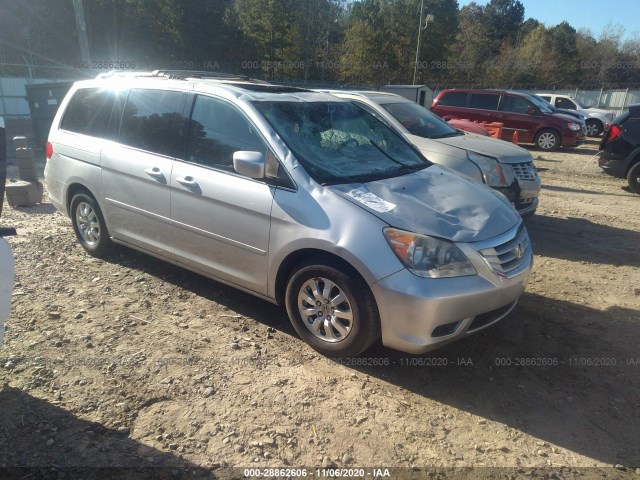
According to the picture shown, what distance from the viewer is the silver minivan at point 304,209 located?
3.10 meters

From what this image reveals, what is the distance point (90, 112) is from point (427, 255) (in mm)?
3873

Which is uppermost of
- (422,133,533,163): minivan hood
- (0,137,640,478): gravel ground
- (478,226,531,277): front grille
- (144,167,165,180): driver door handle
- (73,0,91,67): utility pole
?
(73,0,91,67): utility pole

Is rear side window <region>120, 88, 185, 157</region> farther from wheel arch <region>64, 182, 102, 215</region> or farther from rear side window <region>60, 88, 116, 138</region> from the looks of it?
wheel arch <region>64, 182, 102, 215</region>

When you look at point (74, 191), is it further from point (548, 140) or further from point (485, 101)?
point (548, 140)

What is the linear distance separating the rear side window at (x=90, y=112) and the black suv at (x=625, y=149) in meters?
9.01

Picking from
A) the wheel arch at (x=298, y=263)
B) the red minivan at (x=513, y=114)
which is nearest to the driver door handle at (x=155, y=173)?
the wheel arch at (x=298, y=263)

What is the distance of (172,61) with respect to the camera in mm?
34750

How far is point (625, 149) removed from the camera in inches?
362

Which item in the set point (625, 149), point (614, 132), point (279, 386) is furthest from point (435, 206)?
point (614, 132)

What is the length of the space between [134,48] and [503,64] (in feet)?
111

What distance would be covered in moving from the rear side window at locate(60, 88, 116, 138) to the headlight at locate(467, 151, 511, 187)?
432cm

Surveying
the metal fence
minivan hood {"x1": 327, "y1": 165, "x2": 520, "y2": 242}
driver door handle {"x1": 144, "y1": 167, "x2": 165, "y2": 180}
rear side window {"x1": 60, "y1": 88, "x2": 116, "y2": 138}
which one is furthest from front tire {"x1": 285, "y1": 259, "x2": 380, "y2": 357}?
the metal fence

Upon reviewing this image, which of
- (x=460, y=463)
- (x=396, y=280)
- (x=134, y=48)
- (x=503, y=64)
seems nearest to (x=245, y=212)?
(x=396, y=280)

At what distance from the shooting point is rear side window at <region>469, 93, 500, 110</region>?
50.6 ft
